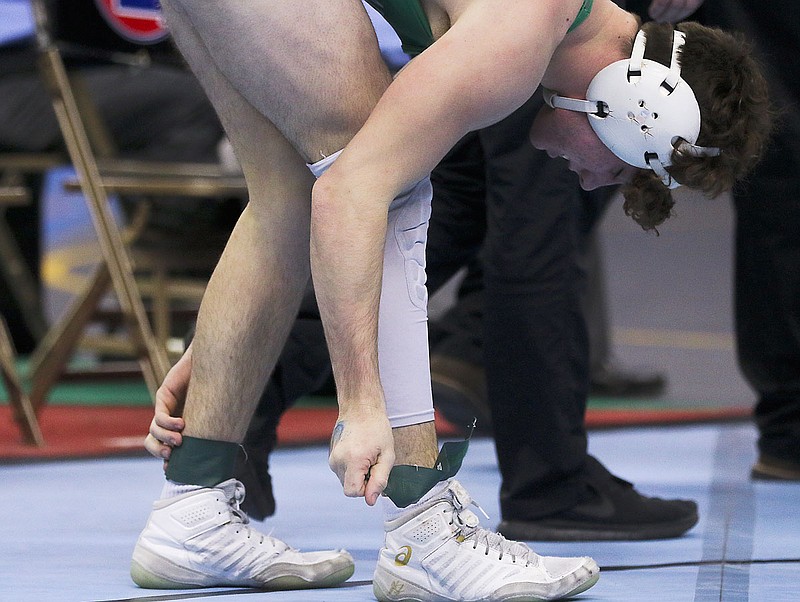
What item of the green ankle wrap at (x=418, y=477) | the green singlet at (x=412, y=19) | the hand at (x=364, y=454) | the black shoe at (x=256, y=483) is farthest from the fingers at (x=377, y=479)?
the black shoe at (x=256, y=483)

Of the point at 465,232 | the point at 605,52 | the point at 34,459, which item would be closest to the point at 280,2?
the point at 605,52

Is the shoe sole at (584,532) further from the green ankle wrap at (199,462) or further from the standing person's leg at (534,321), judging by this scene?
the green ankle wrap at (199,462)

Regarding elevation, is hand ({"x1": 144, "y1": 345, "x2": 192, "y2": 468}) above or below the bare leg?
below

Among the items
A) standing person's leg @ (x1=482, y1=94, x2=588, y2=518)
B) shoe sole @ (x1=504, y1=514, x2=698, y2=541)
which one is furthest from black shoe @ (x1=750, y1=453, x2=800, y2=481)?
standing person's leg @ (x1=482, y1=94, x2=588, y2=518)

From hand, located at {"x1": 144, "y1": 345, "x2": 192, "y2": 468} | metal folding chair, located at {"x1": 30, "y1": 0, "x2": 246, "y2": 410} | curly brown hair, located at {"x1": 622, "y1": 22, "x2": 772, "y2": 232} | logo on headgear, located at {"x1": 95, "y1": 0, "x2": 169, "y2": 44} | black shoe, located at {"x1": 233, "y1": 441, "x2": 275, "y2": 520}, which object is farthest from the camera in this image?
logo on headgear, located at {"x1": 95, "y1": 0, "x2": 169, "y2": 44}

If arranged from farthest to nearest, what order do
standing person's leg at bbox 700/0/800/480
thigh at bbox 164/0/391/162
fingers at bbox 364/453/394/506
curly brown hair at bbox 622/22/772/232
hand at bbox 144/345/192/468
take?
standing person's leg at bbox 700/0/800/480
hand at bbox 144/345/192/468
curly brown hair at bbox 622/22/772/232
thigh at bbox 164/0/391/162
fingers at bbox 364/453/394/506

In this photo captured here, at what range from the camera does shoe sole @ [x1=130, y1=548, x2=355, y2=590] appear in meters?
1.86

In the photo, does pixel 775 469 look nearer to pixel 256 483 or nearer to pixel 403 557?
pixel 256 483

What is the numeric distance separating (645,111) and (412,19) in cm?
33

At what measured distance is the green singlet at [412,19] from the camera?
5.55ft

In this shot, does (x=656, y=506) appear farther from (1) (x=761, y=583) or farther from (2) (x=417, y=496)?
(2) (x=417, y=496)

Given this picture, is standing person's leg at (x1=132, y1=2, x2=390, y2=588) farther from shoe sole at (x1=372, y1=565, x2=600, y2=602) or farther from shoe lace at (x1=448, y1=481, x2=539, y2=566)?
shoe lace at (x1=448, y1=481, x2=539, y2=566)

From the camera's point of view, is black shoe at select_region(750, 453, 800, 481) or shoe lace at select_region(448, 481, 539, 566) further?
black shoe at select_region(750, 453, 800, 481)

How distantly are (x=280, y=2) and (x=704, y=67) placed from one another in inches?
22.7
